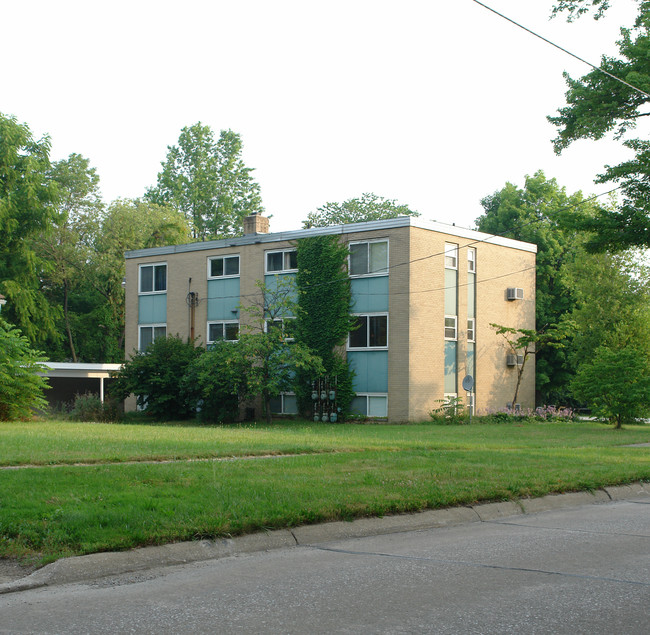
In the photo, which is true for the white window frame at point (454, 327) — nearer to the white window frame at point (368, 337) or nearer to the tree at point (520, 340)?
the tree at point (520, 340)

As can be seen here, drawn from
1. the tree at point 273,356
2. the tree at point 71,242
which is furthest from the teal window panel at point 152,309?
the tree at point 71,242

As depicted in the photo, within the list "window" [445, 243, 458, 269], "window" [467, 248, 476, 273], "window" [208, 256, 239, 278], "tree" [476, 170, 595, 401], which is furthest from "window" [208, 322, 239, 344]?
"tree" [476, 170, 595, 401]

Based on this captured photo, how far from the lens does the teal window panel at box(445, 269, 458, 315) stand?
1406 inches

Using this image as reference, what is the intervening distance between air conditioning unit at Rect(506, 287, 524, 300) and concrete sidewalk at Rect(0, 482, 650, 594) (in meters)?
27.1

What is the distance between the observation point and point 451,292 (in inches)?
1414

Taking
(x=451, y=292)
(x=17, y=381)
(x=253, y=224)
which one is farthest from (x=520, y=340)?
(x=17, y=381)

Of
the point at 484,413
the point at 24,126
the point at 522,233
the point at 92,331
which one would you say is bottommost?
the point at 484,413

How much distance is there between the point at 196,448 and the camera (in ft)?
54.0

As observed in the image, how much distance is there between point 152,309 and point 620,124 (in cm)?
2431

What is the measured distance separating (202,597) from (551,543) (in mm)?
A: 4083

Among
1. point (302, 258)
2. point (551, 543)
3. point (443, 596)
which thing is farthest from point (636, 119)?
point (443, 596)

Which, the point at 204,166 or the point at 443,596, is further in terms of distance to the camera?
the point at 204,166

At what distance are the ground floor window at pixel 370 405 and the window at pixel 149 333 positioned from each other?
12025mm

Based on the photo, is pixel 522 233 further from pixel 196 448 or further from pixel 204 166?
pixel 196 448
